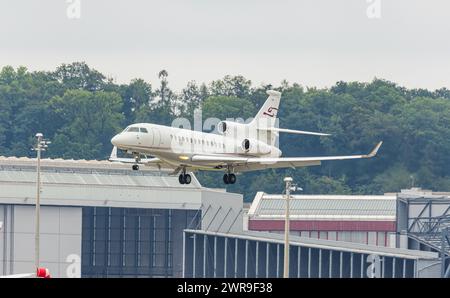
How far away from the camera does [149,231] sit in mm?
127000

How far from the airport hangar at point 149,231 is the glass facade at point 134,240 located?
8 centimetres

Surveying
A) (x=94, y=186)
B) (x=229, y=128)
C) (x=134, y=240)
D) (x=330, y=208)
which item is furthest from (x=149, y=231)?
(x=229, y=128)

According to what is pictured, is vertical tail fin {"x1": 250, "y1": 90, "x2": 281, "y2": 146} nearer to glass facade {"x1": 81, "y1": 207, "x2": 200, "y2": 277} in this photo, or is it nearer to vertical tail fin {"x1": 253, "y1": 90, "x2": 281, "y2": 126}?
vertical tail fin {"x1": 253, "y1": 90, "x2": 281, "y2": 126}

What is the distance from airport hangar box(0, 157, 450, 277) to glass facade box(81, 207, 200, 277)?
0.08 meters

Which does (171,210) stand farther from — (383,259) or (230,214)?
(383,259)

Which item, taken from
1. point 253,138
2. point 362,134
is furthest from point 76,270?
point 362,134

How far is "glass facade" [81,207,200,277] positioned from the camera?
124000mm

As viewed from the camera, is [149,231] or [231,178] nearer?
[231,178]

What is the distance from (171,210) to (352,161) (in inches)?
1096

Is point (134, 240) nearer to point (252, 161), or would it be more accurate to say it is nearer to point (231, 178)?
point (252, 161)

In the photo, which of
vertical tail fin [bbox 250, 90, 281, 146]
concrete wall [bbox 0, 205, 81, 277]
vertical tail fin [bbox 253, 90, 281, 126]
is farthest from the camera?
concrete wall [bbox 0, 205, 81, 277]

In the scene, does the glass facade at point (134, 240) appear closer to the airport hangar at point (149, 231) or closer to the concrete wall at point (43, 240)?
the airport hangar at point (149, 231)

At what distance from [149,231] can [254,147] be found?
51.6 meters

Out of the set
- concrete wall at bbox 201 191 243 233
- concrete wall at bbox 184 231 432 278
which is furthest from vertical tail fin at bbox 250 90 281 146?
concrete wall at bbox 201 191 243 233
